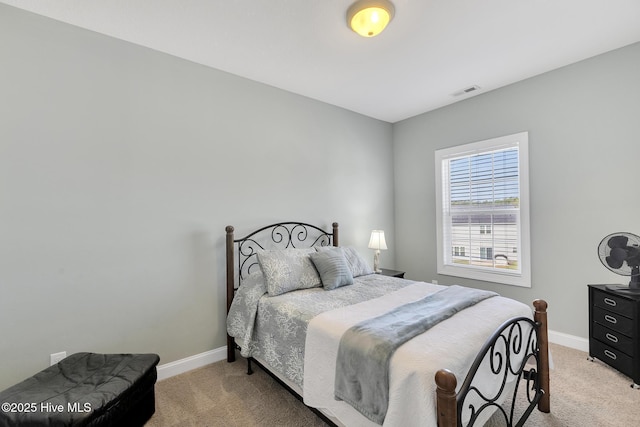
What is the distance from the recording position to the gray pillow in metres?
2.62

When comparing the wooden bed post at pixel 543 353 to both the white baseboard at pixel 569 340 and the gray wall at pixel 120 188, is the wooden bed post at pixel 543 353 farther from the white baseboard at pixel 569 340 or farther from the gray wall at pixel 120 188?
the gray wall at pixel 120 188

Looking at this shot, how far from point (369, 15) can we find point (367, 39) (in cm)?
41

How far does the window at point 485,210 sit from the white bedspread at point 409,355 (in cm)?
148

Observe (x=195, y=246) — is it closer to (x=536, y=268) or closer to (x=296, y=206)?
(x=296, y=206)

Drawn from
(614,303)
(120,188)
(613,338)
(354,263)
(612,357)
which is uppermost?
(120,188)

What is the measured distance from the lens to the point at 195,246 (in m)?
2.64

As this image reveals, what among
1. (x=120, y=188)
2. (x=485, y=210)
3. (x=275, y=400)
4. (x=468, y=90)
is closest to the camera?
(x=275, y=400)

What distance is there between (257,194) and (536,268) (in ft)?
9.90

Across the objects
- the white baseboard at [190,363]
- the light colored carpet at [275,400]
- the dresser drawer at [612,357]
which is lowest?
the light colored carpet at [275,400]

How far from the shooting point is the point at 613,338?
2385mm

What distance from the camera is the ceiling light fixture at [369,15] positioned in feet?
6.26

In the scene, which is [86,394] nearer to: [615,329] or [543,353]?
[543,353]

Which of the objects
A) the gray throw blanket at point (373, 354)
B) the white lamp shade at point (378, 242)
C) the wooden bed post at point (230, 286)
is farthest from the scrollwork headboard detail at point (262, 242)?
the gray throw blanket at point (373, 354)

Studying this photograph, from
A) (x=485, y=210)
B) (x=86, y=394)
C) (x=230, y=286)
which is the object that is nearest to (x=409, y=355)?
(x=86, y=394)
